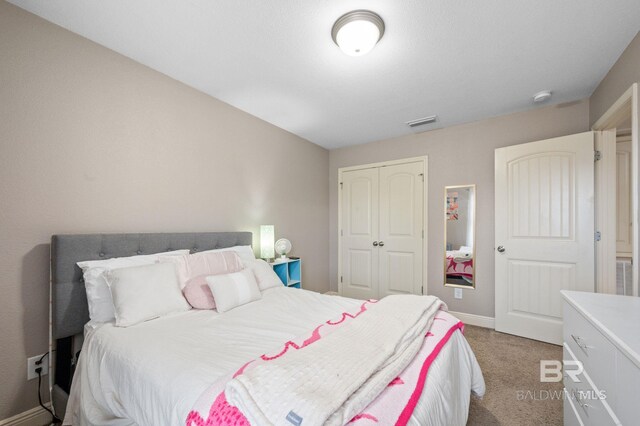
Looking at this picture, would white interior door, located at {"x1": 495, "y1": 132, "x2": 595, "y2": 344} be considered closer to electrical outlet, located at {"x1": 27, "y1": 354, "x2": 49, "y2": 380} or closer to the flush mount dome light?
the flush mount dome light

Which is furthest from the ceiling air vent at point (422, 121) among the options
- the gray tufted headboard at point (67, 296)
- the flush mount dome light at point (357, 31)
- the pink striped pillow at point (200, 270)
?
the gray tufted headboard at point (67, 296)

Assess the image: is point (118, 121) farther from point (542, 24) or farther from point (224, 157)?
point (542, 24)

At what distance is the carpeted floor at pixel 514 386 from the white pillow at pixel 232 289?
5.43 ft

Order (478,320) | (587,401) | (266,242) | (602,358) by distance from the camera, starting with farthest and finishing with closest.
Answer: (478,320)
(266,242)
(587,401)
(602,358)

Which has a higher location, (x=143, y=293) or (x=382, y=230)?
(x=382, y=230)

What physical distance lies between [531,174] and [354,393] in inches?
120

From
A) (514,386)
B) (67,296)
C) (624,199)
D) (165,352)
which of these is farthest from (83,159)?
(624,199)

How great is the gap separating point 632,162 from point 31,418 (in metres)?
4.13

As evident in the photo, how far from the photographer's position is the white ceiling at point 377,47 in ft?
5.11

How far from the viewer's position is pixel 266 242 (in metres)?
3.02

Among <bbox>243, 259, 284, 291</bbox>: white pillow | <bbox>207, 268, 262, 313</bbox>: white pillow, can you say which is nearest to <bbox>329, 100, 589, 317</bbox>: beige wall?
<bbox>243, 259, 284, 291</bbox>: white pillow

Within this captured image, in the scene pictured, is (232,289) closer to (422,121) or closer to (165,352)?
(165,352)

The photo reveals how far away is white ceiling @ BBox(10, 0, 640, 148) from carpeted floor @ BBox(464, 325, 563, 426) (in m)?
2.47

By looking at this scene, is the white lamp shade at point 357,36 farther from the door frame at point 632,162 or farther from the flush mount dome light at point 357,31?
the door frame at point 632,162
